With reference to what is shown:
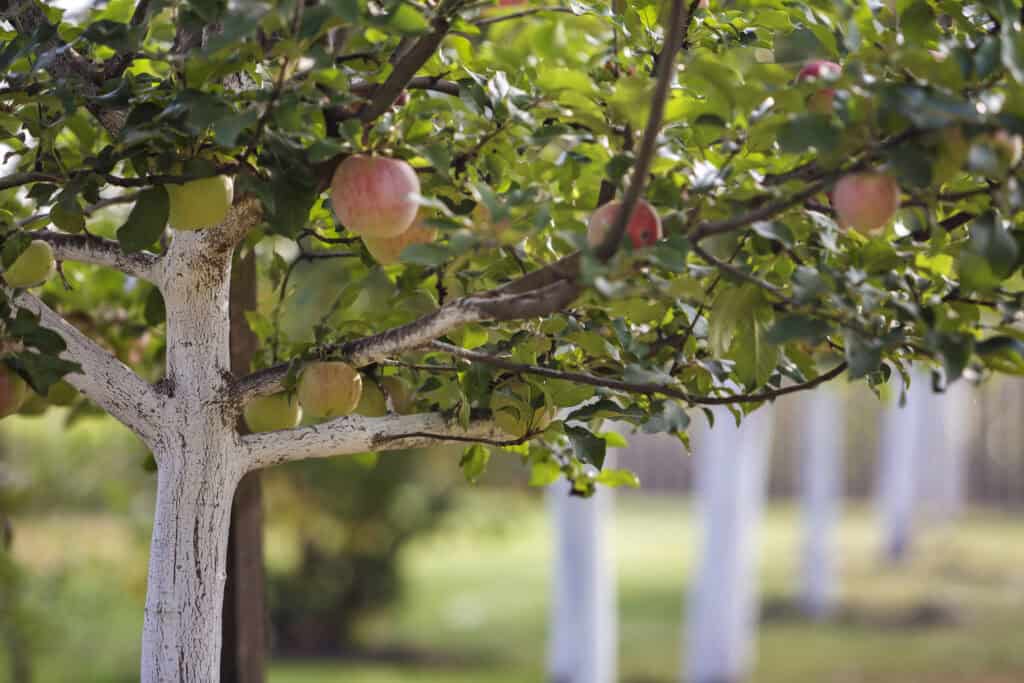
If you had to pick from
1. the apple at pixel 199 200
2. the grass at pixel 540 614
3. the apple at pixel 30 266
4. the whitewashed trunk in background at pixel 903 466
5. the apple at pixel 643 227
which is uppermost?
the whitewashed trunk in background at pixel 903 466

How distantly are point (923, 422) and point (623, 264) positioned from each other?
28.1 ft

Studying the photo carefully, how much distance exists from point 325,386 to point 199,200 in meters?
0.22

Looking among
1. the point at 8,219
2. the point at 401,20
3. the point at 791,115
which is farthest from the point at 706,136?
the point at 8,219

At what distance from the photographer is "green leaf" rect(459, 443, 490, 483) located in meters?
1.25

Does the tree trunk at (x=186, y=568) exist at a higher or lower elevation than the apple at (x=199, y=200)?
lower

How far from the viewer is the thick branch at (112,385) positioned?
1126 mm

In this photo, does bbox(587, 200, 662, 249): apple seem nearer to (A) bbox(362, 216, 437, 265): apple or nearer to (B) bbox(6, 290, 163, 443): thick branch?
(A) bbox(362, 216, 437, 265): apple

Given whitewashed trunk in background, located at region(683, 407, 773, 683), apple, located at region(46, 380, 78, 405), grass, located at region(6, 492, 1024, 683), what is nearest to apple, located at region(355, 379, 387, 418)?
apple, located at region(46, 380, 78, 405)

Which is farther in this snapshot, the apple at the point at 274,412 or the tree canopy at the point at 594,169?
the apple at the point at 274,412

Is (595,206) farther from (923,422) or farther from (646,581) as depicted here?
(923,422)

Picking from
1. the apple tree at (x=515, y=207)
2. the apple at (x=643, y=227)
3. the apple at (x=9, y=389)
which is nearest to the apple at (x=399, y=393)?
the apple tree at (x=515, y=207)

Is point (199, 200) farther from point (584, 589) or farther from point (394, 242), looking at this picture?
point (584, 589)

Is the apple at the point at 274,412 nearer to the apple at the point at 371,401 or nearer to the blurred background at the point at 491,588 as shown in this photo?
the apple at the point at 371,401

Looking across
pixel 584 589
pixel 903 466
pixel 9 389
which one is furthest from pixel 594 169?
pixel 903 466
